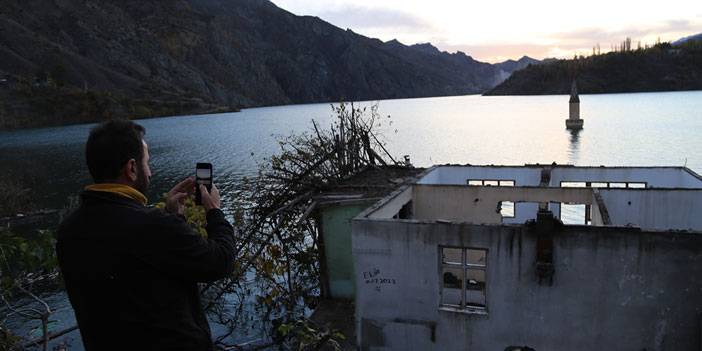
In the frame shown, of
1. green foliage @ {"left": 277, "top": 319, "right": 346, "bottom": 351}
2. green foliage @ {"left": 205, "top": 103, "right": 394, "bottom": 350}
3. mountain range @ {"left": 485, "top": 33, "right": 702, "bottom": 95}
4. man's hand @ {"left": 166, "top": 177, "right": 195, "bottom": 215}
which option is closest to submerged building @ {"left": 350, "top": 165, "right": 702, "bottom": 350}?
green foliage @ {"left": 277, "top": 319, "right": 346, "bottom": 351}

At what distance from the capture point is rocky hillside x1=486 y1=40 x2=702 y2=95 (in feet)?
564

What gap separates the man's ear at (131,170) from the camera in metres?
3.06

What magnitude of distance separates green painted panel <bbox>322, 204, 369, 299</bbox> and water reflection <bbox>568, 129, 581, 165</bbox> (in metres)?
42.0

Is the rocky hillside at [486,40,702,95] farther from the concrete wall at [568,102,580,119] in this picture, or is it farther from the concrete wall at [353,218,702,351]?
the concrete wall at [353,218,702,351]

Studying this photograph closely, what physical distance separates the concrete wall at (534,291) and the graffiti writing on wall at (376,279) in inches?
1.0

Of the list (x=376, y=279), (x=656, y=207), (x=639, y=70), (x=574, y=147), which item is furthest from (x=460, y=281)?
(x=639, y=70)

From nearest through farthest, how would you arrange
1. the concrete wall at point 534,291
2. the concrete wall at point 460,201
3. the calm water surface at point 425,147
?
the concrete wall at point 534,291
the concrete wall at point 460,201
the calm water surface at point 425,147

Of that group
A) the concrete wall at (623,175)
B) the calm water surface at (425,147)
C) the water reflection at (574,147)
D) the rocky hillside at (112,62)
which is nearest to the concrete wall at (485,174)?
the concrete wall at (623,175)

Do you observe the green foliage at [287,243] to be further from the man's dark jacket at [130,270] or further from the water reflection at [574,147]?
the water reflection at [574,147]

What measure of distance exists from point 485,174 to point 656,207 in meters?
6.03

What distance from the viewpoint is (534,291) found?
464 inches

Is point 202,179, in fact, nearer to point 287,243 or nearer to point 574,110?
point 287,243

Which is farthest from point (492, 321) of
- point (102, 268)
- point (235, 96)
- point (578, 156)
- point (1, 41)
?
point (235, 96)

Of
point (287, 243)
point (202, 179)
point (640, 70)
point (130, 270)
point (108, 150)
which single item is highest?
point (640, 70)
